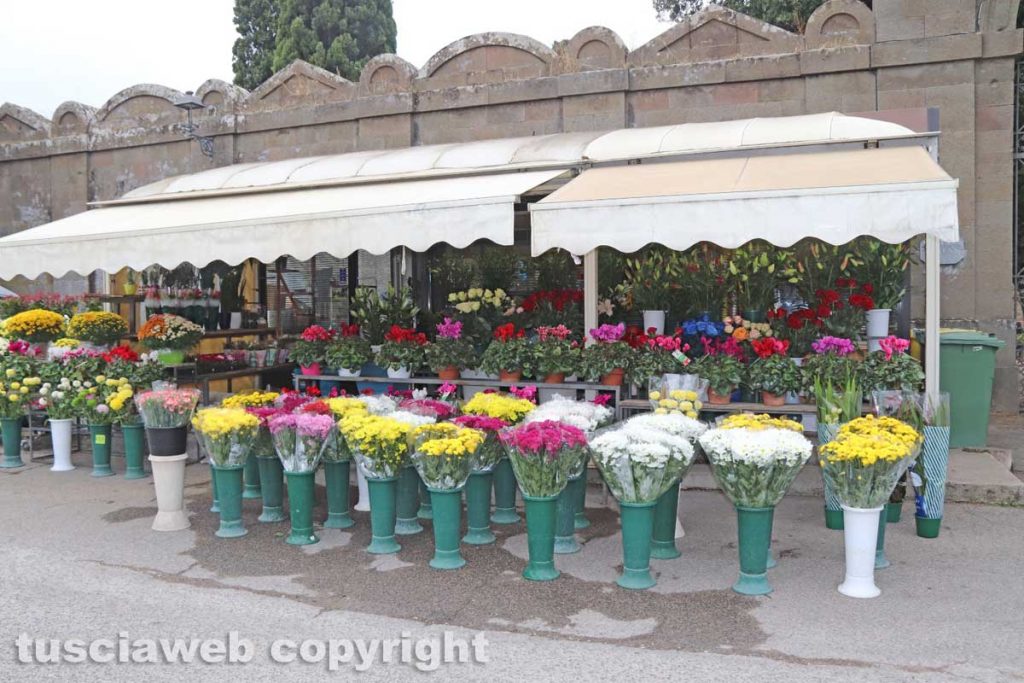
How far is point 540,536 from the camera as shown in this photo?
4879mm

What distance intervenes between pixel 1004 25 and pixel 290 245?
24.0ft

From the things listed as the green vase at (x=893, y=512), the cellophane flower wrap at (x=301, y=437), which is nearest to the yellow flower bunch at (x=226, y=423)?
the cellophane flower wrap at (x=301, y=437)

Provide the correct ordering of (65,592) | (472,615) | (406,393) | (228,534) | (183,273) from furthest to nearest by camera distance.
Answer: (183,273), (406,393), (228,534), (65,592), (472,615)

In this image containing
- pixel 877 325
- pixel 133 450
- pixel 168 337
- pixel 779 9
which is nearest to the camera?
pixel 877 325

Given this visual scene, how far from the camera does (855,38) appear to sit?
919 centimetres

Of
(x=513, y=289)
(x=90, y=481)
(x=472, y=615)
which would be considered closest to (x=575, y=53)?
(x=513, y=289)

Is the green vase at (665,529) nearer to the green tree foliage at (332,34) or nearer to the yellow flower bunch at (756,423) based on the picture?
the yellow flower bunch at (756,423)

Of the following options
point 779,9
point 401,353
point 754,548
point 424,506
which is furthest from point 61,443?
point 779,9

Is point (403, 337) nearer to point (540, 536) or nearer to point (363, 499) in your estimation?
point (363, 499)

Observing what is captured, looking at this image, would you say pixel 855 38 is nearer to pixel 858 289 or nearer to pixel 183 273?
pixel 858 289

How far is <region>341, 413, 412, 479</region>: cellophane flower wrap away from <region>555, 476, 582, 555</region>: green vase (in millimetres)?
989

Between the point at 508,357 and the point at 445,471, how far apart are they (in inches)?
100

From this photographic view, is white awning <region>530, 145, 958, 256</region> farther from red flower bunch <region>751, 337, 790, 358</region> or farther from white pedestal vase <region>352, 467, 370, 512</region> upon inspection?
white pedestal vase <region>352, 467, 370, 512</region>

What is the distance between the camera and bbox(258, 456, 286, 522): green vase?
20.1ft
